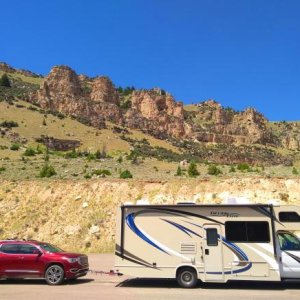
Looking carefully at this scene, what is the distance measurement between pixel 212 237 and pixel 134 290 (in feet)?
10.1

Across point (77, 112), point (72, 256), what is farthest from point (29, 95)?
point (72, 256)

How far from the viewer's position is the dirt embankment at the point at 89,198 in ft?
104

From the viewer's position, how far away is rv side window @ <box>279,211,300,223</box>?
553 inches

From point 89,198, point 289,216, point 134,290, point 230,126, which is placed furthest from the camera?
point 230,126

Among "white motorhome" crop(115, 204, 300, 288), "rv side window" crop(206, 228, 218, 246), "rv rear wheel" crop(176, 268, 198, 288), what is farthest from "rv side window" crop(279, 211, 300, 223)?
"rv rear wheel" crop(176, 268, 198, 288)

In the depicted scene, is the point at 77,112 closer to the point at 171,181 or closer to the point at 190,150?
the point at 190,150

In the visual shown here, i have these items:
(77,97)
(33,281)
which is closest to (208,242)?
(33,281)

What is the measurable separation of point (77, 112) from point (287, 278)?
345 ft

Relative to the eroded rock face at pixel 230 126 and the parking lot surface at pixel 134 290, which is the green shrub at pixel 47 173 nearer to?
the parking lot surface at pixel 134 290

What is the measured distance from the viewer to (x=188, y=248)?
14461mm

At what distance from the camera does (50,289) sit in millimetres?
14227

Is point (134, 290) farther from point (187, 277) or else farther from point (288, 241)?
point (288, 241)

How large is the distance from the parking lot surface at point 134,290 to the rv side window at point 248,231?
5.24ft

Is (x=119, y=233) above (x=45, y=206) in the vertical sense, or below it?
below
